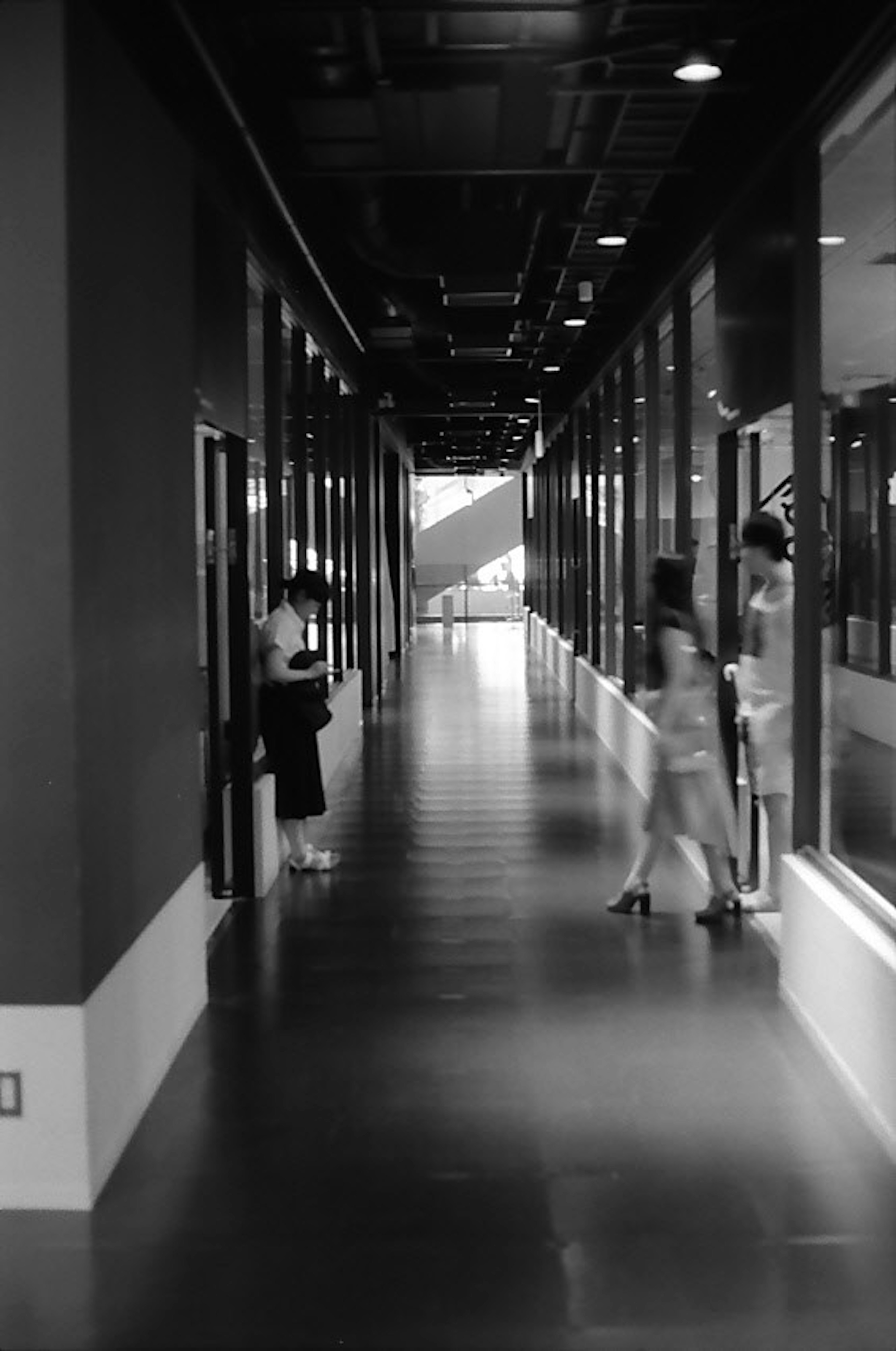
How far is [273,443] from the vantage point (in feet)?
31.1

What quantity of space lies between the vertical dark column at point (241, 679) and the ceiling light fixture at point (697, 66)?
254cm

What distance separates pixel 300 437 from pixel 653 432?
2345mm

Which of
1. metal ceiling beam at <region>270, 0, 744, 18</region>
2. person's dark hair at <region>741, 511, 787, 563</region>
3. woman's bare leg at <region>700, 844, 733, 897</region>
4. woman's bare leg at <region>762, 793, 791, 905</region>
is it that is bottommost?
woman's bare leg at <region>700, 844, 733, 897</region>

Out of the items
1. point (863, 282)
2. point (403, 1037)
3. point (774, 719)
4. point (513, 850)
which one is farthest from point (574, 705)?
point (403, 1037)

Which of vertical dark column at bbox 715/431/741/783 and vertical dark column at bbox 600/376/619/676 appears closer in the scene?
vertical dark column at bbox 715/431/741/783

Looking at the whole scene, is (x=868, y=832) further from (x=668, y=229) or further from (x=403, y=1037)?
(x=403, y=1037)

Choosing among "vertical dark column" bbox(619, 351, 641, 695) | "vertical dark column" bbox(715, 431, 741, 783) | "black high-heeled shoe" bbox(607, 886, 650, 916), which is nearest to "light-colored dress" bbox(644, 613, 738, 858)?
"black high-heeled shoe" bbox(607, 886, 650, 916)

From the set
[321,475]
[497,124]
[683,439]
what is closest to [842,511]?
[321,475]

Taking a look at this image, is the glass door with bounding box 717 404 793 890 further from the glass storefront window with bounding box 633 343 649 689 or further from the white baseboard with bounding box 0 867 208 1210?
the white baseboard with bounding box 0 867 208 1210

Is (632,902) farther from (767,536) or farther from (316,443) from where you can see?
(316,443)

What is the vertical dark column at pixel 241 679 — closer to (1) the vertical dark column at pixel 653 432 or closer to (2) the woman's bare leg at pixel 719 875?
(2) the woman's bare leg at pixel 719 875

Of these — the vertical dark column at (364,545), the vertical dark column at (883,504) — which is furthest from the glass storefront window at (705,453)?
the vertical dark column at (364,545)

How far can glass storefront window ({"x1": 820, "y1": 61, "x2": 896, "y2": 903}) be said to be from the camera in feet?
22.0

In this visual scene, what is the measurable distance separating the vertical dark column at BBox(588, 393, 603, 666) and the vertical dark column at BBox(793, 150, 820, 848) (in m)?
9.43
